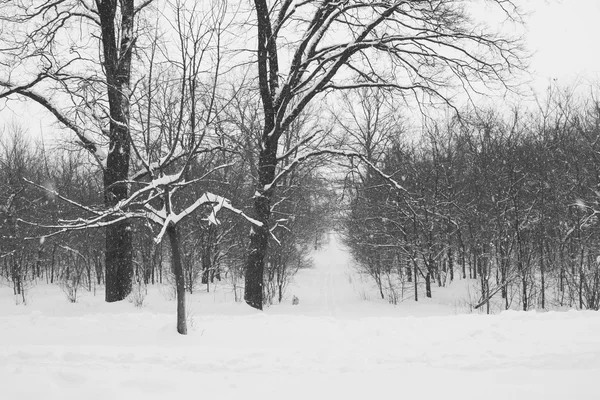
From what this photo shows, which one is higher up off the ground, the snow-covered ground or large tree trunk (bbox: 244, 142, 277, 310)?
large tree trunk (bbox: 244, 142, 277, 310)

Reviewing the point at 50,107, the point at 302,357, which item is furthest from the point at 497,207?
the point at 50,107

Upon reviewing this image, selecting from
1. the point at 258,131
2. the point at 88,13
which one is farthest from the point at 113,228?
the point at 88,13

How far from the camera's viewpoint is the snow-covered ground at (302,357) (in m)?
3.99

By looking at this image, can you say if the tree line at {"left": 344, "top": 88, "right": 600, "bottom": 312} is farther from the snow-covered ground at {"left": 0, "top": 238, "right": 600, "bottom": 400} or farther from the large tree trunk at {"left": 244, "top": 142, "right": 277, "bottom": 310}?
the snow-covered ground at {"left": 0, "top": 238, "right": 600, "bottom": 400}

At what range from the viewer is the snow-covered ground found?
3986mm

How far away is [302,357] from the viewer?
16.2 feet

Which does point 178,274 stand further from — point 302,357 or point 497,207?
point 497,207

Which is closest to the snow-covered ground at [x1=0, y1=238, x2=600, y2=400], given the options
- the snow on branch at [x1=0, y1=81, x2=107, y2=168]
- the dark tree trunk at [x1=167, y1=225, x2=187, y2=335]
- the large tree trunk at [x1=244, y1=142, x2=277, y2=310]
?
the dark tree trunk at [x1=167, y1=225, x2=187, y2=335]

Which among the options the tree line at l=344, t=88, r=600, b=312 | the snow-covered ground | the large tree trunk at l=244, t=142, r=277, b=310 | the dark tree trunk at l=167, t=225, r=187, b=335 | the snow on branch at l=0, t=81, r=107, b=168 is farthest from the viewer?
the tree line at l=344, t=88, r=600, b=312

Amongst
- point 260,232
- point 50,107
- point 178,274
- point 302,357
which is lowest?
point 302,357

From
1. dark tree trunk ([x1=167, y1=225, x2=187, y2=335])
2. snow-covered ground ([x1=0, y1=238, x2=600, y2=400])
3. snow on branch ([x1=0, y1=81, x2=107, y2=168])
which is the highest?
snow on branch ([x1=0, y1=81, x2=107, y2=168])

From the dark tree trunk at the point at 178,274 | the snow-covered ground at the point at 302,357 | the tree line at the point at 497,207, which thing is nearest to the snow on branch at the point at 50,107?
the dark tree trunk at the point at 178,274

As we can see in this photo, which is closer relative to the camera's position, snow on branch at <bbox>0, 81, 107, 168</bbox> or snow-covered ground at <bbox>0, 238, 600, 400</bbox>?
snow-covered ground at <bbox>0, 238, 600, 400</bbox>

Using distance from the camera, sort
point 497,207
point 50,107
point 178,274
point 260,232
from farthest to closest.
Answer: point 497,207
point 260,232
point 50,107
point 178,274
